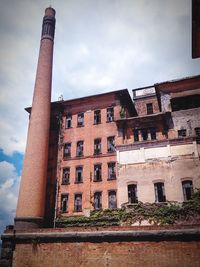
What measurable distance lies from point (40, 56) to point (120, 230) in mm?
22923

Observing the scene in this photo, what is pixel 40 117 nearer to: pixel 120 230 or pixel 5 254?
pixel 5 254

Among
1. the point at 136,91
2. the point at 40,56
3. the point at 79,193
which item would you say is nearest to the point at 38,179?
the point at 79,193

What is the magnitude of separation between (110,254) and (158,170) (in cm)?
906

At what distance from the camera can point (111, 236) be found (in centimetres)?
1617

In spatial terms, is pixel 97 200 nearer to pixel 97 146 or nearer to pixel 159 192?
pixel 97 146

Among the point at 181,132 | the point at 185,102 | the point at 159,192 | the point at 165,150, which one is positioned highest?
the point at 185,102

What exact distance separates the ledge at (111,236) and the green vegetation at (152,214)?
16.7 ft

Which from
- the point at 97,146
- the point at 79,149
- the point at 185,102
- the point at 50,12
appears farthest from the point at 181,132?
the point at 50,12

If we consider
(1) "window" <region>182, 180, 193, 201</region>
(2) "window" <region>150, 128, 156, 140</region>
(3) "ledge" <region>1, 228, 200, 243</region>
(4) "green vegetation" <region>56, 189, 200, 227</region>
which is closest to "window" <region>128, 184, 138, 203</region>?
(4) "green vegetation" <region>56, 189, 200, 227</region>

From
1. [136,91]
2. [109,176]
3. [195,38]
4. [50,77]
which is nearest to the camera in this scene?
[195,38]

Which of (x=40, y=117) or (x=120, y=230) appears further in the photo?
(x=40, y=117)

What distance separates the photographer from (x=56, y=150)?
29.8 meters

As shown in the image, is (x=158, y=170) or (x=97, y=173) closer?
(x=158, y=170)

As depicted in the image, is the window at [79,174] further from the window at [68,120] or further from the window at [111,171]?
the window at [68,120]
